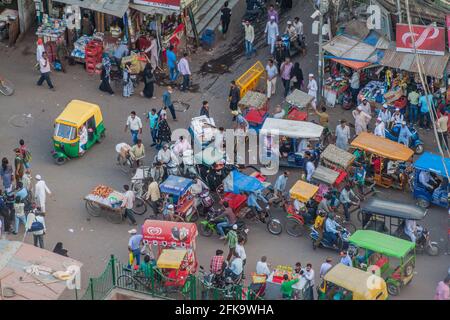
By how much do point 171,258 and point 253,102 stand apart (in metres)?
9.11

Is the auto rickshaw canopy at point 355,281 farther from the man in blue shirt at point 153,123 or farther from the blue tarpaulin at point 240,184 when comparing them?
the man in blue shirt at point 153,123

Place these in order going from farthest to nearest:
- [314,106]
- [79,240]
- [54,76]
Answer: [54,76] → [314,106] → [79,240]

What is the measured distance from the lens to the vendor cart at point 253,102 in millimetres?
43062

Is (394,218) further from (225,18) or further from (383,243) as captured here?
(225,18)

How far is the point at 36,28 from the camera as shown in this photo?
48344mm

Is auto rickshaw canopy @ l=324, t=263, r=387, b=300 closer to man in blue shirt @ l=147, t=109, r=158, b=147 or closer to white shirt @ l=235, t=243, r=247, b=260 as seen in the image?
white shirt @ l=235, t=243, r=247, b=260

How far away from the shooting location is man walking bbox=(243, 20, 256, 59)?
153ft

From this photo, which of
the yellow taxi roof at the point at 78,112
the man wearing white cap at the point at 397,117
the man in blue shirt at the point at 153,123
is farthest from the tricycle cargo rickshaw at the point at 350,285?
the yellow taxi roof at the point at 78,112

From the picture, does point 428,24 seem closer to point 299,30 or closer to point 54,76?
point 299,30

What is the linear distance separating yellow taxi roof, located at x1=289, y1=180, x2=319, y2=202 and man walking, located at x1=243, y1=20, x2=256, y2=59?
9404mm

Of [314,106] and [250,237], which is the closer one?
[250,237]

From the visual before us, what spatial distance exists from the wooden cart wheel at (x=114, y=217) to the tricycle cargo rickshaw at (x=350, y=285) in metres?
7.19

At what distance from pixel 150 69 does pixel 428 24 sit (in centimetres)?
939

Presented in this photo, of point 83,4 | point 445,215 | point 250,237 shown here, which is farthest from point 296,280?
point 83,4
